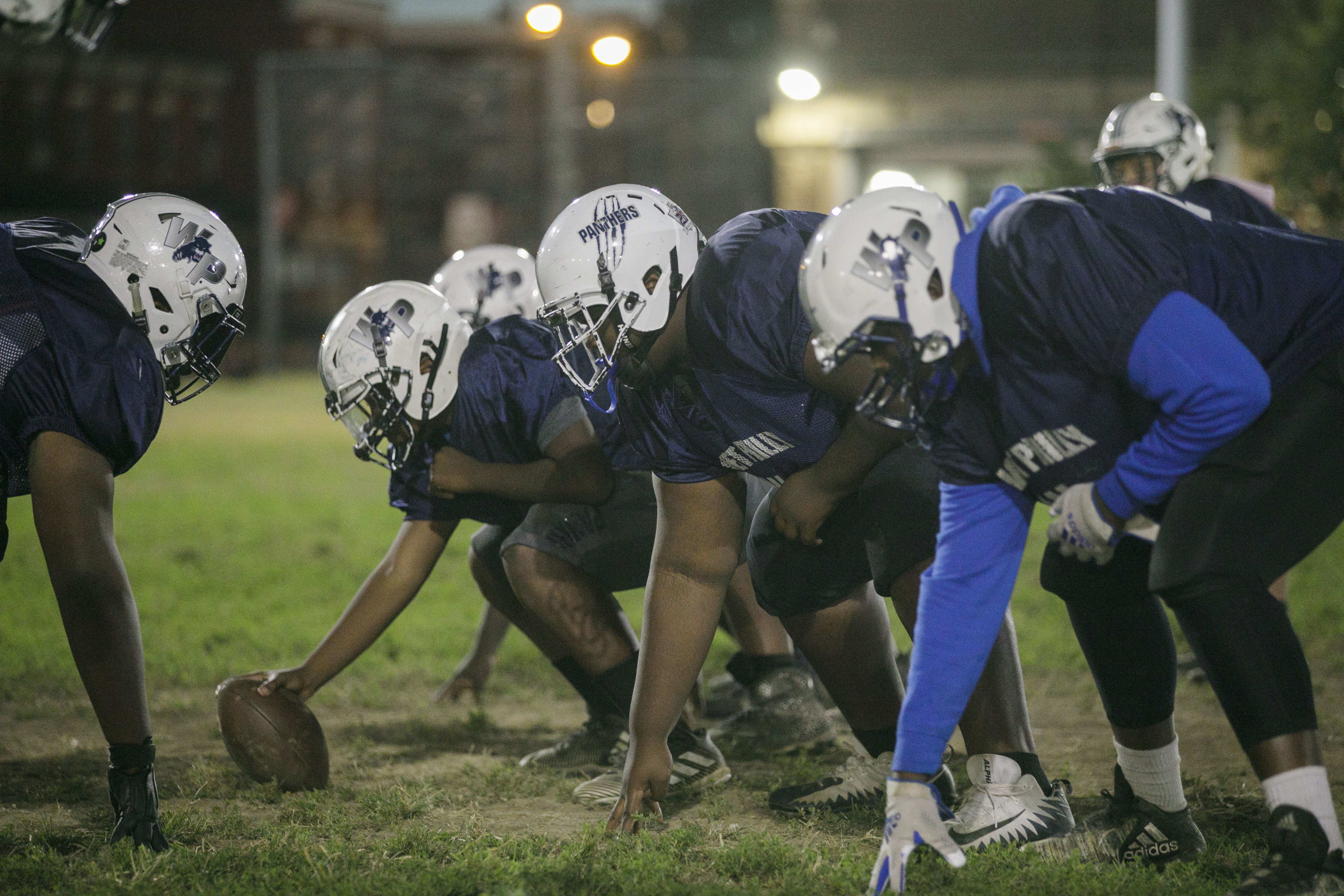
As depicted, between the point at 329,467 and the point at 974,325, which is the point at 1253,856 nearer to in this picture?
the point at 974,325

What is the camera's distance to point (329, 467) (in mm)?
12453

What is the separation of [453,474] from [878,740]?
1.54 meters

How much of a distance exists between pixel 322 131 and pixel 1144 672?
25.8m

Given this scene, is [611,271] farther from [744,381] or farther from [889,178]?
[889,178]

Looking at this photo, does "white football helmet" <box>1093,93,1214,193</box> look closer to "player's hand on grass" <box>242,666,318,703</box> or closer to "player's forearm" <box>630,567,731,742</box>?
"player's forearm" <box>630,567,731,742</box>

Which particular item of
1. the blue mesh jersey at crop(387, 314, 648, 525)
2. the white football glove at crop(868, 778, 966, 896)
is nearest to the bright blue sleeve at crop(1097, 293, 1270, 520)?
the white football glove at crop(868, 778, 966, 896)

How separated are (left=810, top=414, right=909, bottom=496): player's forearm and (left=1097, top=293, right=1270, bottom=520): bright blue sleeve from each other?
0.72 metres

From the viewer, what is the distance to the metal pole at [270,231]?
25984 millimetres

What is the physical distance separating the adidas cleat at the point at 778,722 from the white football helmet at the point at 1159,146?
2.83m

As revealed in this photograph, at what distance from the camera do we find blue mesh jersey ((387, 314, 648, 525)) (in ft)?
13.4

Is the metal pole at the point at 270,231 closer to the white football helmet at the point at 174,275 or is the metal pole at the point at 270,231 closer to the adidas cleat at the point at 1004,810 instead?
the white football helmet at the point at 174,275

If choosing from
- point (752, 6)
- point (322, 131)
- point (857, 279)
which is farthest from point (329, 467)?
point (752, 6)

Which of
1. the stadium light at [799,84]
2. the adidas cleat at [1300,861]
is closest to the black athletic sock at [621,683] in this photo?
the adidas cleat at [1300,861]

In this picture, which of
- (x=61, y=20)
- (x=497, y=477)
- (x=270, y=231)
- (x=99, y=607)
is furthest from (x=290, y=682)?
(x=270, y=231)
